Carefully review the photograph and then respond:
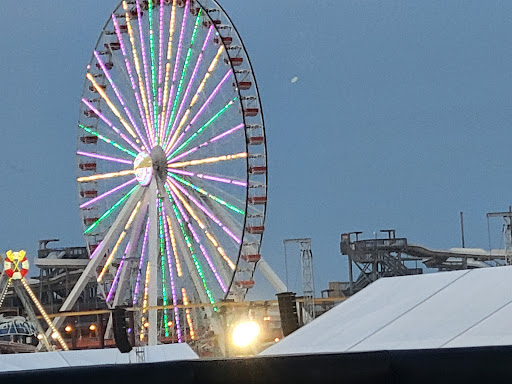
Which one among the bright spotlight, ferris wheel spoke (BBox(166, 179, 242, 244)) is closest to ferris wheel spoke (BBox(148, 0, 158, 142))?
ferris wheel spoke (BBox(166, 179, 242, 244))

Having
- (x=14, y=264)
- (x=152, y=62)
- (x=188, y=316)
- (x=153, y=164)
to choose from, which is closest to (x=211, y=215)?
(x=153, y=164)

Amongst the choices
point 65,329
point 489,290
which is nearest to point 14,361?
point 489,290

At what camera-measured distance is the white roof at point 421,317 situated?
20.4 ft

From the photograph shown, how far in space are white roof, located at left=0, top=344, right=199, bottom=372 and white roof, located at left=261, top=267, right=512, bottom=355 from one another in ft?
19.2

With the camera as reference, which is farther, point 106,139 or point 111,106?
point 106,139

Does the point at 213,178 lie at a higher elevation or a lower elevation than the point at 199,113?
lower

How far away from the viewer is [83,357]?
1658cm

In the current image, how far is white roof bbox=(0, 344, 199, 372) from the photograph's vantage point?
13.9 meters

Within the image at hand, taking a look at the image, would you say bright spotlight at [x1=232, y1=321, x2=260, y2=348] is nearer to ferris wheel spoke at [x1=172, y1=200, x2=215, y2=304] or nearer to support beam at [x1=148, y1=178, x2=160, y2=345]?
ferris wheel spoke at [x1=172, y1=200, x2=215, y2=304]

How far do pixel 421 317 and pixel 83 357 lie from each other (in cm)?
1071

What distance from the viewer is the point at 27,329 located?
44562 mm

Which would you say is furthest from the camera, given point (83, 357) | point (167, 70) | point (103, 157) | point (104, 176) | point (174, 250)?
point (103, 157)

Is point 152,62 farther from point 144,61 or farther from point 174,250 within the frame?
point 174,250

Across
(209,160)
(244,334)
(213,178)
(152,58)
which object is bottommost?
(244,334)
